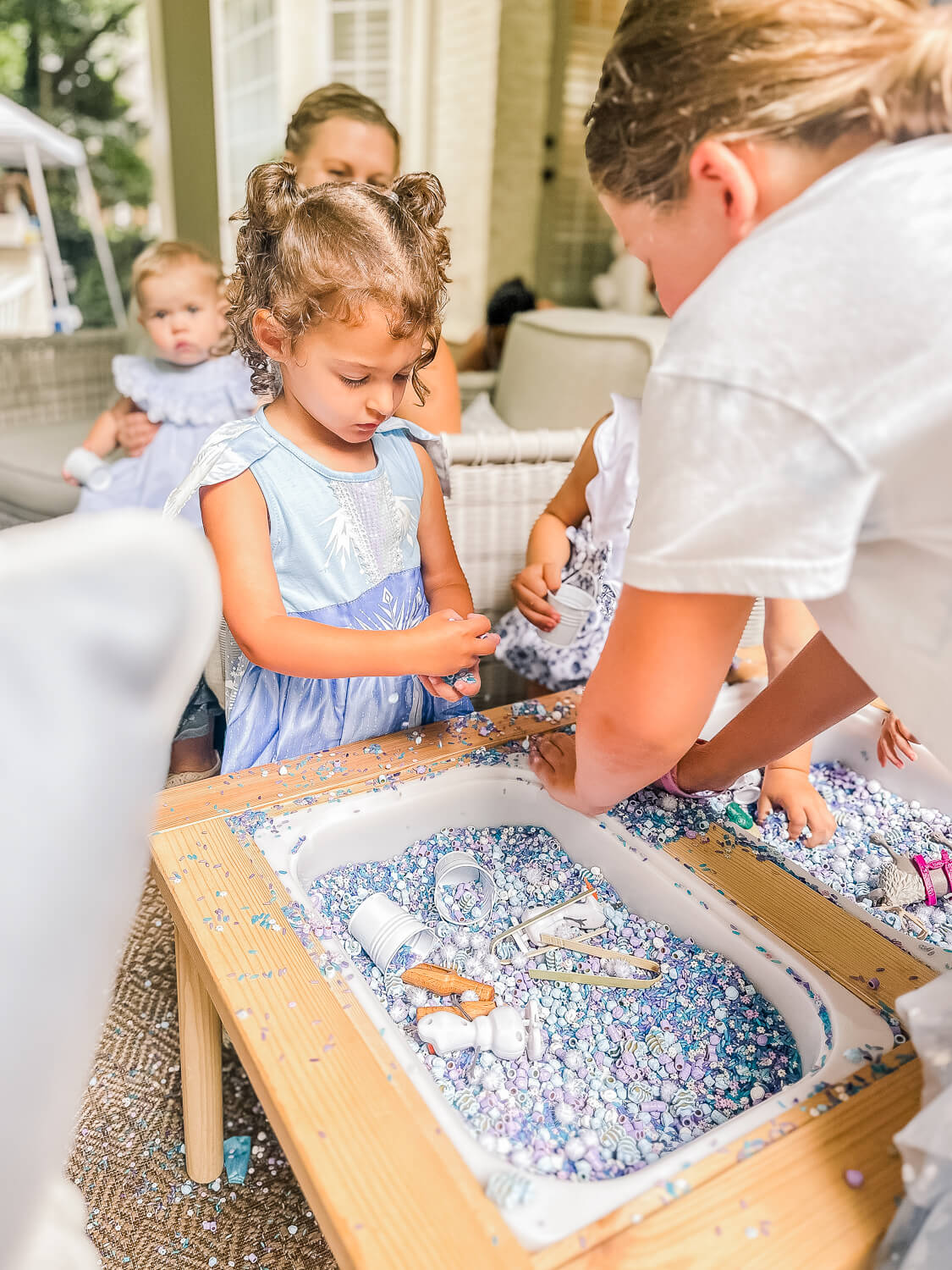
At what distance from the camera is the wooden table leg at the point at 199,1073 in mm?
876

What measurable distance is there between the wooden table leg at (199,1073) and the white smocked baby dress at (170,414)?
1425 mm

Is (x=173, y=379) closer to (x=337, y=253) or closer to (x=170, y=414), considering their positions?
(x=170, y=414)

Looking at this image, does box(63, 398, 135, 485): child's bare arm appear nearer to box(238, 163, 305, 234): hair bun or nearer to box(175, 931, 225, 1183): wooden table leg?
box(238, 163, 305, 234): hair bun

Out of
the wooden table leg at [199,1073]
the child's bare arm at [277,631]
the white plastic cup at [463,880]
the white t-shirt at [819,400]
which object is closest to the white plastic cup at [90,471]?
the child's bare arm at [277,631]

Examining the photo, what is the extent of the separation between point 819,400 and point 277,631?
65 centimetres

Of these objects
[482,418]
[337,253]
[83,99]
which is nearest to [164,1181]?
[337,253]

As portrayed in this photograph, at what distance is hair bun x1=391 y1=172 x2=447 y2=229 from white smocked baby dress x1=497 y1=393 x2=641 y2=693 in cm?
43

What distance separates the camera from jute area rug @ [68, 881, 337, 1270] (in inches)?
38.3

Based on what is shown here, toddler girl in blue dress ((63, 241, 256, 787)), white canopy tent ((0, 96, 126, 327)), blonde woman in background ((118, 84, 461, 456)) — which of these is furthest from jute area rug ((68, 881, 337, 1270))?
white canopy tent ((0, 96, 126, 327))

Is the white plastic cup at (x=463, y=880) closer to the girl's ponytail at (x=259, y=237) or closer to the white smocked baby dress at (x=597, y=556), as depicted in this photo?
the white smocked baby dress at (x=597, y=556)

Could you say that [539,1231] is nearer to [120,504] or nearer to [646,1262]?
[646,1262]

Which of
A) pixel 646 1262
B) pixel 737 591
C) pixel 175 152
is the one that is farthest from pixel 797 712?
pixel 175 152

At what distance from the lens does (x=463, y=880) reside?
923 mm

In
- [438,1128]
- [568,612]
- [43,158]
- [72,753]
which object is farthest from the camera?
[43,158]
